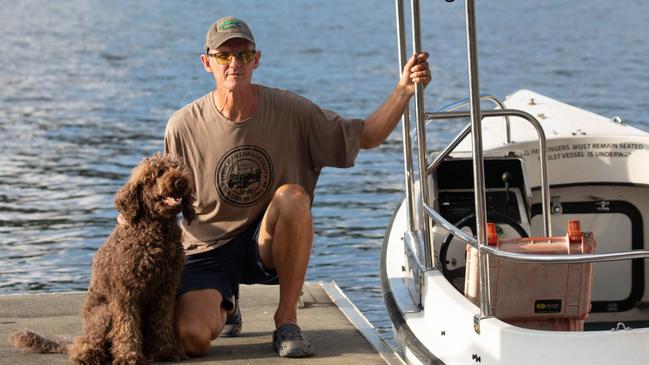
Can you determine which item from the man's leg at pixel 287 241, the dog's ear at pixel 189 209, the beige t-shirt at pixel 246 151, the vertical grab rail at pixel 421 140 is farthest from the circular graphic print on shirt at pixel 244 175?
the vertical grab rail at pixel 421 140

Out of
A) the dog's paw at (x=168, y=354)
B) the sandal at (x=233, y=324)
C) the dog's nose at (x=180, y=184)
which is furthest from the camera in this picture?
the sandal at (x=233, y=324)

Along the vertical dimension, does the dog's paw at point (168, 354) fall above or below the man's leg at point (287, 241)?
below

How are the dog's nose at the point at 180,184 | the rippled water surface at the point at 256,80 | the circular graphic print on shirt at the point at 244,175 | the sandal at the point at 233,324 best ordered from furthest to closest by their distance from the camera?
the rippled water surface at the point at 256,80
the sandal at the point at 233,324
the circular graphic print on shirt at the point at 244,175
the dog's nose at the point at 180,184

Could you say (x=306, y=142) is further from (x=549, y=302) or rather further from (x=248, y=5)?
(x=248, y=5)

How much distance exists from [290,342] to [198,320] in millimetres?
384

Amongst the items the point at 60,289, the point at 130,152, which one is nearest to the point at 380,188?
the point at 130,152

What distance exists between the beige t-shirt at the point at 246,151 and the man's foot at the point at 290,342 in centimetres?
45

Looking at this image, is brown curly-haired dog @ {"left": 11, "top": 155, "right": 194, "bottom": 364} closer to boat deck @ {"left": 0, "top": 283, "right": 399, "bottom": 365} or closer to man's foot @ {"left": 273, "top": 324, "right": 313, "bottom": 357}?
boat deck @ {"left": 0, "top": 283, "right": 399, "bottom": 365}

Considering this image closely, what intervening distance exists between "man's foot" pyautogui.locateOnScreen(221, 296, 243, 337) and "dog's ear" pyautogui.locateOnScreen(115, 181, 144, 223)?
2.82ft

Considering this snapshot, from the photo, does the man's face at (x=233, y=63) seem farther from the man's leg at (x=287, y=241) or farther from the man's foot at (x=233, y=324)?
the man's foot at (x=233, y=324)

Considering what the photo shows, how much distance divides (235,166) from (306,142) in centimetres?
34

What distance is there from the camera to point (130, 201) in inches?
195

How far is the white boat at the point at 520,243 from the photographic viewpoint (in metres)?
4.20

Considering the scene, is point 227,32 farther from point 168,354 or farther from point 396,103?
point 168,354
